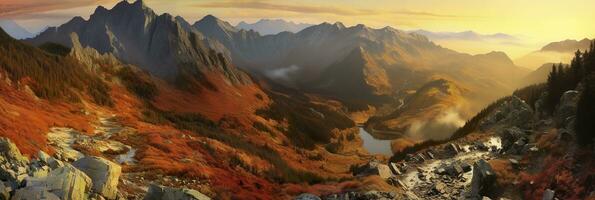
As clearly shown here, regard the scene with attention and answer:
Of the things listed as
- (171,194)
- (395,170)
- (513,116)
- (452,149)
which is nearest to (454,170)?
(395,170)

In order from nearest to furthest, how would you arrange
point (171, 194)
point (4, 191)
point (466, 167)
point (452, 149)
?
1. point (4, 191)
2. point (171, 194)
3. point (466, 167)
4. point (452, 149)

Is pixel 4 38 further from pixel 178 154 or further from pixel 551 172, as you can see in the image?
pixel 551 172

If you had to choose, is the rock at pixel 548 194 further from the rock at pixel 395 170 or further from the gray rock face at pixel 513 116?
the gray rock face at pixel 513 116

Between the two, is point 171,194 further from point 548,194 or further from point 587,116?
point 587,116

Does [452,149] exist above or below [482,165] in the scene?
below

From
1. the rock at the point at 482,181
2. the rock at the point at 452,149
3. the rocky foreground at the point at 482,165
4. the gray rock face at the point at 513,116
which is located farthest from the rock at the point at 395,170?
the gray rock face at the point at 513,116

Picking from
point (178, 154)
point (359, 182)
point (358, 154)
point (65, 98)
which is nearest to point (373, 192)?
point (359, 182)
